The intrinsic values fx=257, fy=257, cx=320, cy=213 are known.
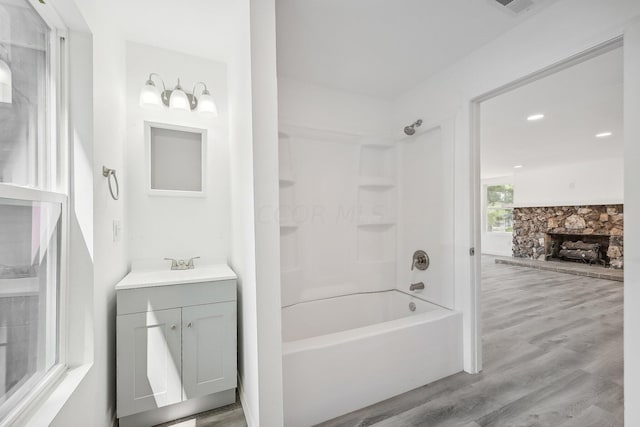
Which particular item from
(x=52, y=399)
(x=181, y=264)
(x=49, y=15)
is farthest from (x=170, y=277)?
(x=49, y=15)

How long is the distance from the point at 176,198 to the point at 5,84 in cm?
121

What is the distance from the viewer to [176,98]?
189 cm

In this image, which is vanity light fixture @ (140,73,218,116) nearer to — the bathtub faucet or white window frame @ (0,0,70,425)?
white window frame @ (0,0,70,425)

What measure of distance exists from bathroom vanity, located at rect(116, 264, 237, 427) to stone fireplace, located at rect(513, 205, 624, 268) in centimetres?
820

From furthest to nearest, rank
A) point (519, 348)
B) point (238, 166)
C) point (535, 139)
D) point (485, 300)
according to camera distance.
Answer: point (535, 139) < point (485, 300) < point (519, 348) < point (238, 166)

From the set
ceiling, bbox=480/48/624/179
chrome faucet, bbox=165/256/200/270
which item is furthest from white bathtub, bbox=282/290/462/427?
ceiling, bbox=480/48/624/179

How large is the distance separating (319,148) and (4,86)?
1992mm

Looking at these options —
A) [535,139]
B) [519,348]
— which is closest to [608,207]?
[535,139]

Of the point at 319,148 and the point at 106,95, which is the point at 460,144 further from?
the point at 106,95

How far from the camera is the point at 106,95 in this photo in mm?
1464

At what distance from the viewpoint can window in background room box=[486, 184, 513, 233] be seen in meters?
8.08

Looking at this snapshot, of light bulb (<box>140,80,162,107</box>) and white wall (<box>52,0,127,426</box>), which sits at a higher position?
light bulb (<box>140,80,162,107</box>)

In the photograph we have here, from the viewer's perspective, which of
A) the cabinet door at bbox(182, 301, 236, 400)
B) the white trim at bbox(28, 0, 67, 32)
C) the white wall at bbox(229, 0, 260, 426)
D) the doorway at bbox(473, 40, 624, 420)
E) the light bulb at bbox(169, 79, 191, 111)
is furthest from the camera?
the doorway at bbox(473, 40, 624, 420)

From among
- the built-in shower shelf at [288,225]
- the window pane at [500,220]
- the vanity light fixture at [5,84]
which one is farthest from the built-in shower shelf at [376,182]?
the window pane at [500,220]
